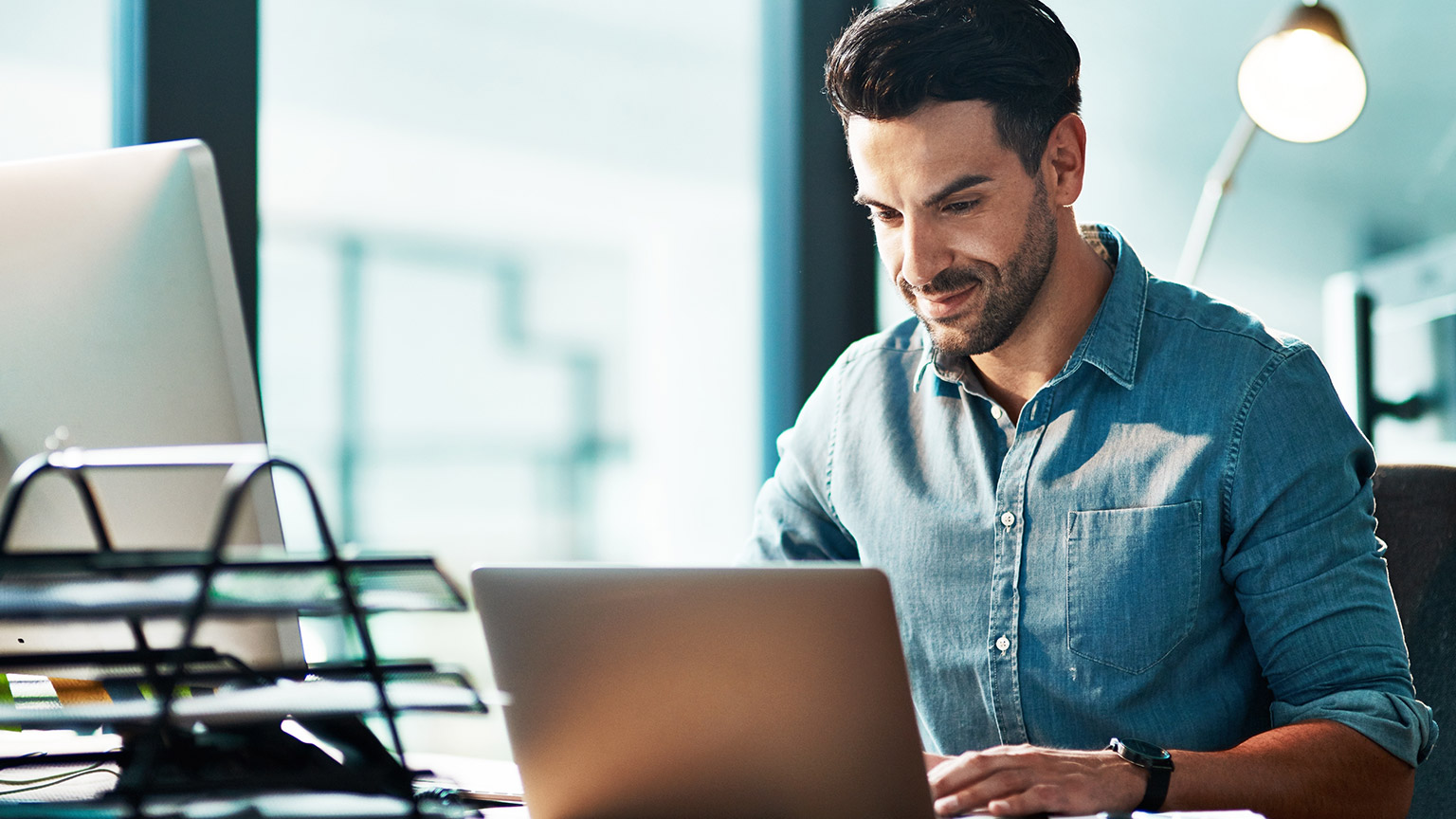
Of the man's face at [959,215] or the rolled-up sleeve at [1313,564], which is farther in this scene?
the man's face at [959,215]

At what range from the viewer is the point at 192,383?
2.42 feet

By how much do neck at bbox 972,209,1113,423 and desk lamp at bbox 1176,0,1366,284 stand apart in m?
0.67

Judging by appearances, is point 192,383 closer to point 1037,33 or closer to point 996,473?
point 996,473

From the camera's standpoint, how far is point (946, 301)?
1.21m

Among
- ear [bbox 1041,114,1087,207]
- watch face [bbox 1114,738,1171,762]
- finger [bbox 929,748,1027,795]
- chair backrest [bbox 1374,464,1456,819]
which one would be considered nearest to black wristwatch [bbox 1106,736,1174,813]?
watch face [bbox 1114,738,1171,762]

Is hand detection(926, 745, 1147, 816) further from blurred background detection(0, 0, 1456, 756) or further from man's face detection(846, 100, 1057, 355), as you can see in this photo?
blurred background detection(0, 0, 1456, 756)

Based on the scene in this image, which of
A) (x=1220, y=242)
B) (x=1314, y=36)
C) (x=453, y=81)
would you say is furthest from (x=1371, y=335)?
(x=453, y=81)

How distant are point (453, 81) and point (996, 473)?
169 cm

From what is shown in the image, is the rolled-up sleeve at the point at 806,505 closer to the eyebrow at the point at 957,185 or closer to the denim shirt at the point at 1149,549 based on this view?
the denim shirt at the point at 1149,549

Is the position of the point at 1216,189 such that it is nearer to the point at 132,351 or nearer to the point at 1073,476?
the point at 1073,476

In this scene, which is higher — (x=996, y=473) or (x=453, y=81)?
(x=453, y=81)

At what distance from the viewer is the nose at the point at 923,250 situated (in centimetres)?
118

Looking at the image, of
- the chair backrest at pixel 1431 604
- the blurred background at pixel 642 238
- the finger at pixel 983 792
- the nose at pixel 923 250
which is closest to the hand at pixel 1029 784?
the finger at pixel 983 792

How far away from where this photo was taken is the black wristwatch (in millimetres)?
839
